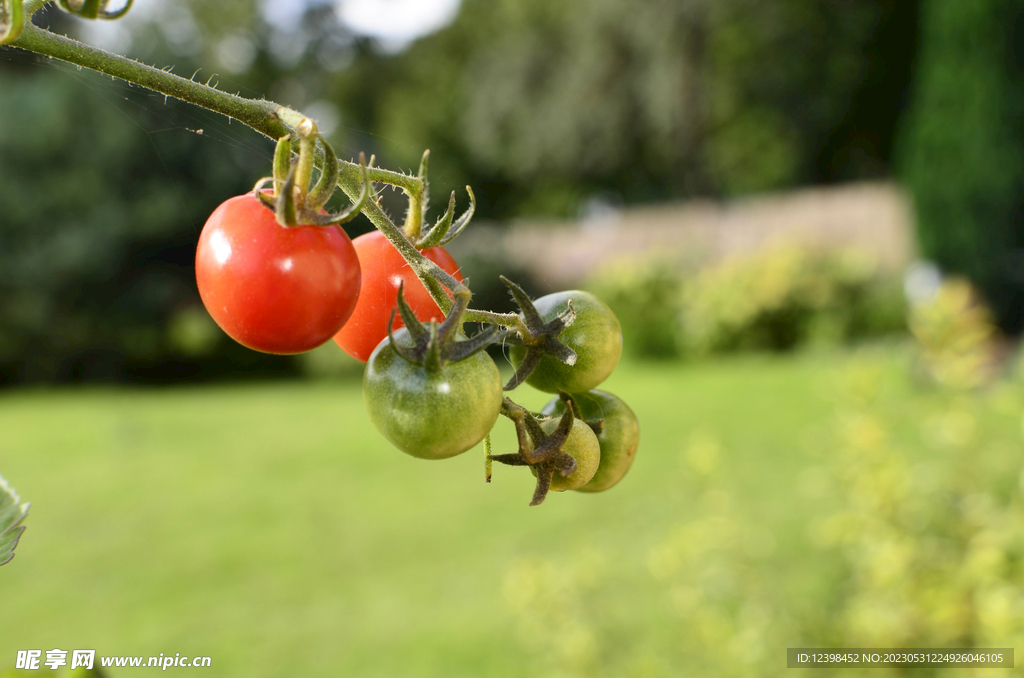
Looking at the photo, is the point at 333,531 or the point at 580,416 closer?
the point at 580,416

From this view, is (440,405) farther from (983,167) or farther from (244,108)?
(983,167)

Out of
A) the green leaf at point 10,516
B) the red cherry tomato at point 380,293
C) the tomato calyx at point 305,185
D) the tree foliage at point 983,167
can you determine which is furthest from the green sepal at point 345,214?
the tree foliage at point 983,167

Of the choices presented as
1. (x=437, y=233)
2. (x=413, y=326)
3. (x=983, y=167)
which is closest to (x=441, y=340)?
(x=413, y=326)

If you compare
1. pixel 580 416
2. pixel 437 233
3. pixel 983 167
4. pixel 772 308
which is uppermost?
pixel 983 167

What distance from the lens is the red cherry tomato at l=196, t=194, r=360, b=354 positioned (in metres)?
0.62

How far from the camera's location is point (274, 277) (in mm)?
628

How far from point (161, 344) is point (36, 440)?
156 inches

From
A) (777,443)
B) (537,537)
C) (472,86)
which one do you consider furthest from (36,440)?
(472,86)

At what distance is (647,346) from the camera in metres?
11.6

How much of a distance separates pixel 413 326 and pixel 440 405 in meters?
0.06

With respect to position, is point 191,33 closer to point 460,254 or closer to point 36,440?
point 460,254

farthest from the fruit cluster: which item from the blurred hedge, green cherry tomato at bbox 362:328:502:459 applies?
the blurred hedge

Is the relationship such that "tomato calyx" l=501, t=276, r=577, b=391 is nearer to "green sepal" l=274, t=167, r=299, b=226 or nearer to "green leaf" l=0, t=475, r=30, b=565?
"green sepal" l=274, t=167, r=299, b=226

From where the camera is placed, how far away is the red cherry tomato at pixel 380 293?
696mm
